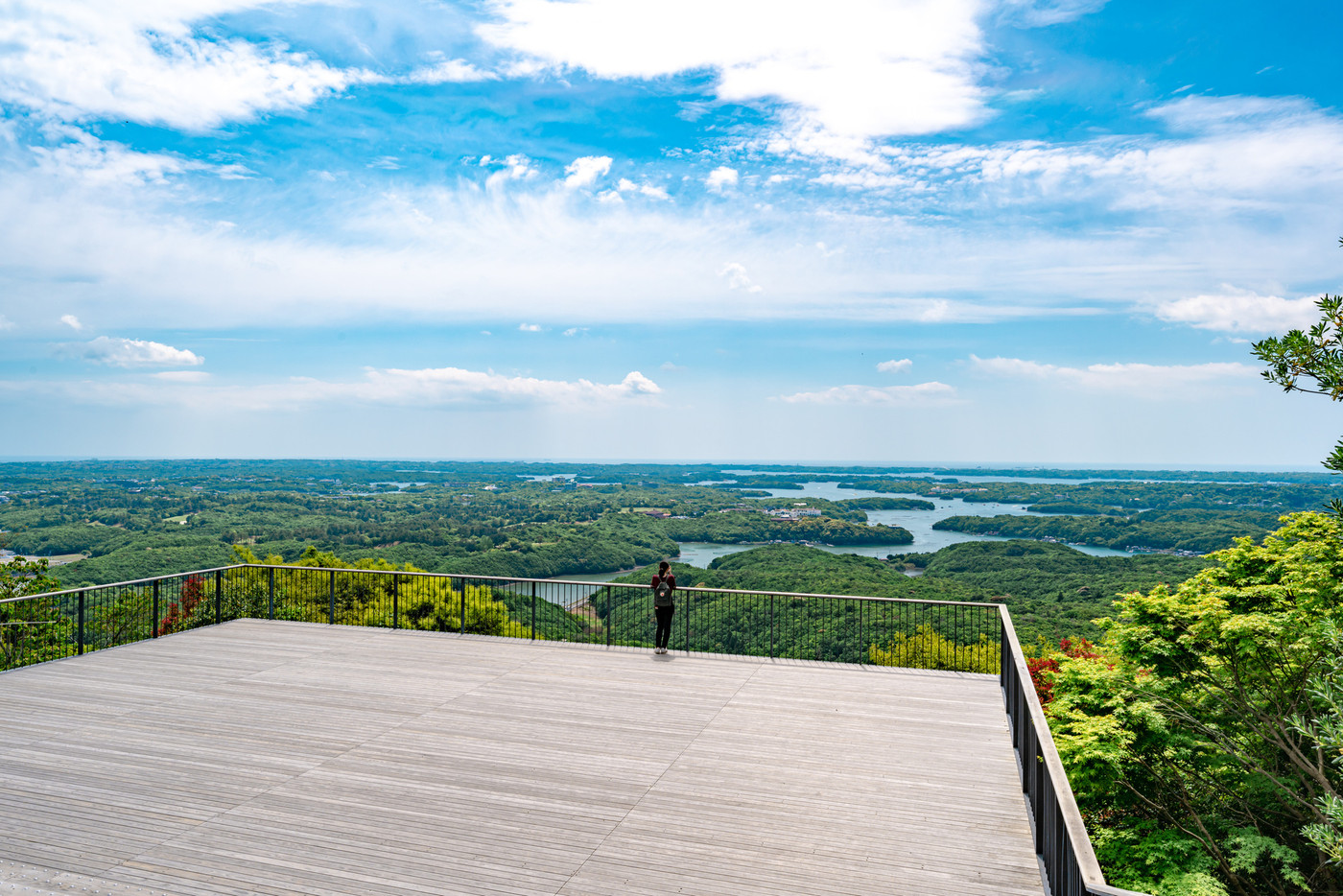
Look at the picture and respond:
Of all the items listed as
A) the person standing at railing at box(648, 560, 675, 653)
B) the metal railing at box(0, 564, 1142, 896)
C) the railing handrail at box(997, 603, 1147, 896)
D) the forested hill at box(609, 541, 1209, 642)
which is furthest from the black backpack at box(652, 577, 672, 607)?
the forested hill at box(609, 541, 1209, 642)

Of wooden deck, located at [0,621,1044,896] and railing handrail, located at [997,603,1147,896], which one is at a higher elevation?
railing handrail, located at [997,603,1147,896]

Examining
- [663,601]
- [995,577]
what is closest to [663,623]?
[663,601]

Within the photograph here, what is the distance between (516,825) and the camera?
527cm

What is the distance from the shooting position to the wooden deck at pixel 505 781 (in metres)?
4.64

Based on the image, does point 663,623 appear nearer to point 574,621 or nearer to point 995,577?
point 574,621

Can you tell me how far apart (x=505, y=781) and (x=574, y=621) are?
1353 cm

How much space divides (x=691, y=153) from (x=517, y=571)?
148 ft

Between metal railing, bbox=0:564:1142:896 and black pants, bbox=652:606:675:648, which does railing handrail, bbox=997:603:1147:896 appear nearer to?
metal railing, bbox=0:564:1142:896

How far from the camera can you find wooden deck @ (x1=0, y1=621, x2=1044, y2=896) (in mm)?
4641

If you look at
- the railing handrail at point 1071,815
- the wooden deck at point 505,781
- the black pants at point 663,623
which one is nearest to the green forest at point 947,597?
the black pants at point 663,623

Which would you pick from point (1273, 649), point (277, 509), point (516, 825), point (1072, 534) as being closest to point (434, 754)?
point (516, 825)

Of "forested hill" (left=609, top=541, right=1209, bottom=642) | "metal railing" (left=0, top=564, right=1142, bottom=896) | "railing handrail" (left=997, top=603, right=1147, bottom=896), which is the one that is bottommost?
"forested hill" (left=609, top=541, right=1209, bottom=642)

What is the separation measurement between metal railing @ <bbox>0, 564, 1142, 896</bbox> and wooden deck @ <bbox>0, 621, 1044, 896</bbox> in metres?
0.74

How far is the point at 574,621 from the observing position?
63.8ft
